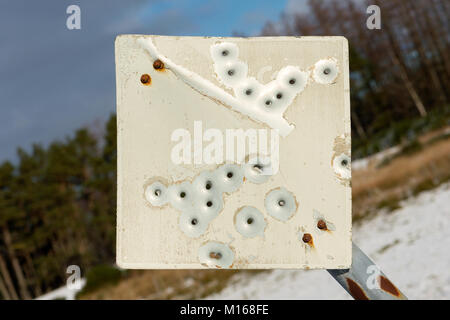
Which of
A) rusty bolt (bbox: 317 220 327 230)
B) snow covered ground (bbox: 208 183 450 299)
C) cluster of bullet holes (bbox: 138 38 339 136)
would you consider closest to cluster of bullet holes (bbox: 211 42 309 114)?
cluster of bullet holes (bbox: 138 38 339 136)

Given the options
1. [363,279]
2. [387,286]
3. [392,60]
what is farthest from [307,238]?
[392,60]

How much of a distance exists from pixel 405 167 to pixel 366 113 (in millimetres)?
18958

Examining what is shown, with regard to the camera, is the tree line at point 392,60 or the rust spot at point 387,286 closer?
the rust spot at point 387,286

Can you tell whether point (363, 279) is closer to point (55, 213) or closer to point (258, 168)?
point (258, 168)

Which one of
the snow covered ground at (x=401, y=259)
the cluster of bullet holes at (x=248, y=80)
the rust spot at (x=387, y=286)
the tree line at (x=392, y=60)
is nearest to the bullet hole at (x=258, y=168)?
the cluster of bullet holes at (x=248, y=80)

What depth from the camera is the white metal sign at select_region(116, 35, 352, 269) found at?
4.64 ft

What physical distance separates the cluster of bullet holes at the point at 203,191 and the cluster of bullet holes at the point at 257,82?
209 millimetres

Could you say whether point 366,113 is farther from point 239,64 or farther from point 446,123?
point 239,64

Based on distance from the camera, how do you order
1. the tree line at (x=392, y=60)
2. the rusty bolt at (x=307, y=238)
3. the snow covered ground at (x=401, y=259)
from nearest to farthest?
the rusty bolt at (x=307, y=238)
the snow covered ground at (x=401, y=259)
the tree line at (x=392, y=60)

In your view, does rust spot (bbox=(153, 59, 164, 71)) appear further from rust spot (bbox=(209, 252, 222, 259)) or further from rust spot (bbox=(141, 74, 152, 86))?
rust spot (bbox=(209, 252, 222, 259))

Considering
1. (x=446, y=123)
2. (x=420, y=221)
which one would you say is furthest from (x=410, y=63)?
(x=420, y=221)

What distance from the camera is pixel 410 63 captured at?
33.4 meters

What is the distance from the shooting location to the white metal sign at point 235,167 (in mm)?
1415

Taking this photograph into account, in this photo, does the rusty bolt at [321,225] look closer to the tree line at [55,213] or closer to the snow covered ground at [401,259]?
the snow covered ground at [401,259]
